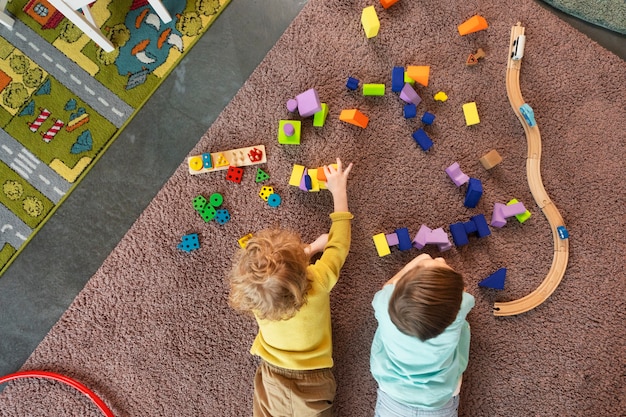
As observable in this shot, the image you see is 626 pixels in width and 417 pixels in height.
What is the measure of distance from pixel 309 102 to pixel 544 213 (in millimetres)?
623

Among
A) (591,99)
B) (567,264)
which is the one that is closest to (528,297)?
(567,264)

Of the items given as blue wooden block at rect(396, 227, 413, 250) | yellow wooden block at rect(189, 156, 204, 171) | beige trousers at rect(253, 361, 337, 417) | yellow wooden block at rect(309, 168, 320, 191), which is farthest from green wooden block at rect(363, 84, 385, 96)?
beige trousers at rect(253, 361, 337, 417)

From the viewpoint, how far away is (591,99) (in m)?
1.17

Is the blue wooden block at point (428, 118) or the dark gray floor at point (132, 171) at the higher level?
the blue wooden block at point (428, 118)

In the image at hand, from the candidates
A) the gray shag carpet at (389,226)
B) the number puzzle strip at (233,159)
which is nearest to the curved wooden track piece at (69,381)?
the gray shag carpet at (389,226)

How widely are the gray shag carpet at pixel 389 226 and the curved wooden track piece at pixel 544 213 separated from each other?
18mm

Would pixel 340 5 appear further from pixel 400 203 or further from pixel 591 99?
pixel 591 99

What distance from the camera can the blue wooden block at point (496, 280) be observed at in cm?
111

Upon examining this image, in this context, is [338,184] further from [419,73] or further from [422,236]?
[419,73]

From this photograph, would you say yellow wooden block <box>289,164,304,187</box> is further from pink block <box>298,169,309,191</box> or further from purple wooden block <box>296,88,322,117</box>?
purple wooden block <box>296,88,322,117</box>

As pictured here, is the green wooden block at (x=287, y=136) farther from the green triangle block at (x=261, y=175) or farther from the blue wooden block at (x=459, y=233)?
the blue wooden block at (x=459, y=233)

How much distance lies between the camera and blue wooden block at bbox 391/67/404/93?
1141 mm

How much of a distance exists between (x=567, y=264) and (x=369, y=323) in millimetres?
495

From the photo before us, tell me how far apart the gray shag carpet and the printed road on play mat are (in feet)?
0.67
